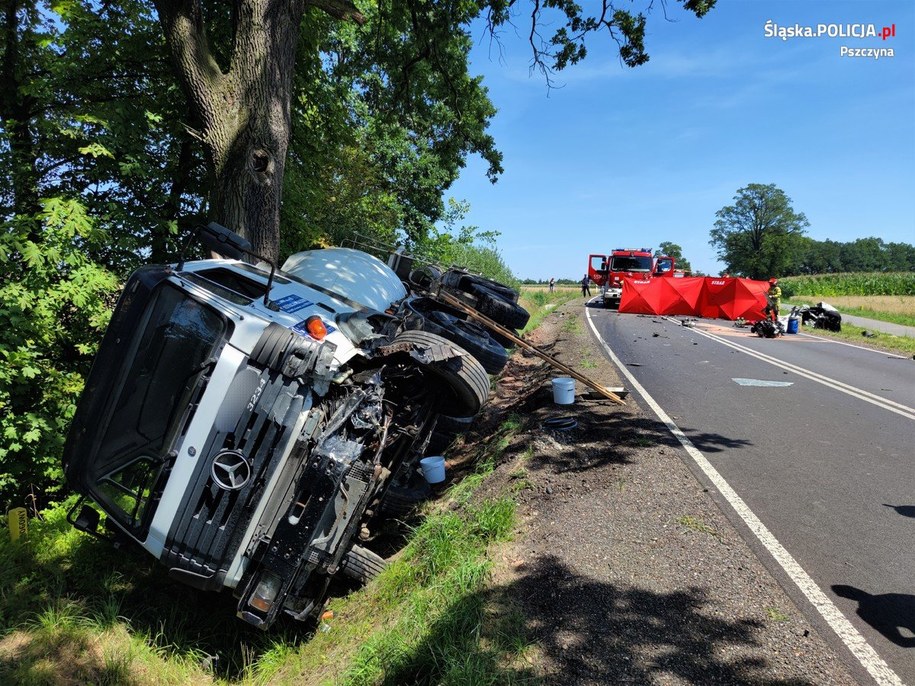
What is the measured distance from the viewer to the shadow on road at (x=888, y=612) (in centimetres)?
254

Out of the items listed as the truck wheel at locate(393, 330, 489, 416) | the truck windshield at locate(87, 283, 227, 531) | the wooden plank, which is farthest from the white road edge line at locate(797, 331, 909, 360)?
the truck windshield at locate(87, 283, 227, 531)

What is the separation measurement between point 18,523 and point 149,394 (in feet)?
Answer: 10.4

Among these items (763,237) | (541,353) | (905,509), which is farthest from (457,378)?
(763,237)

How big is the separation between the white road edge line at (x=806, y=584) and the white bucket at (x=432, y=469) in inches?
92.0

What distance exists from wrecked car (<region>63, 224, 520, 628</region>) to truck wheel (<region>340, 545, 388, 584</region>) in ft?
0.06

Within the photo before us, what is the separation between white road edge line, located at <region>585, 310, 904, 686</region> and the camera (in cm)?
233

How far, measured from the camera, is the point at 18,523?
5.07 m

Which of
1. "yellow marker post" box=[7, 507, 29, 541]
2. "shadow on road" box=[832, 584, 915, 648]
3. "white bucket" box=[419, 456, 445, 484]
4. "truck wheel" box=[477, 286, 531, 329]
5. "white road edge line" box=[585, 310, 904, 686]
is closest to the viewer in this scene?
"white road edge line" box=[585, 310, 904, 686]

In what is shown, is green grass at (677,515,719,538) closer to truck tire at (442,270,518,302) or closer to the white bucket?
the white bucket

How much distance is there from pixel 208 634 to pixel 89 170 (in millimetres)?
5695

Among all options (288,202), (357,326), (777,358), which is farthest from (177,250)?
(777,358)

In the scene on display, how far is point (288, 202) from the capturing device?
845 centimetres

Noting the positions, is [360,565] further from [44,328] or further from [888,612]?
[44,328]

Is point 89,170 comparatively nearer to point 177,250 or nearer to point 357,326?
point 177,250
